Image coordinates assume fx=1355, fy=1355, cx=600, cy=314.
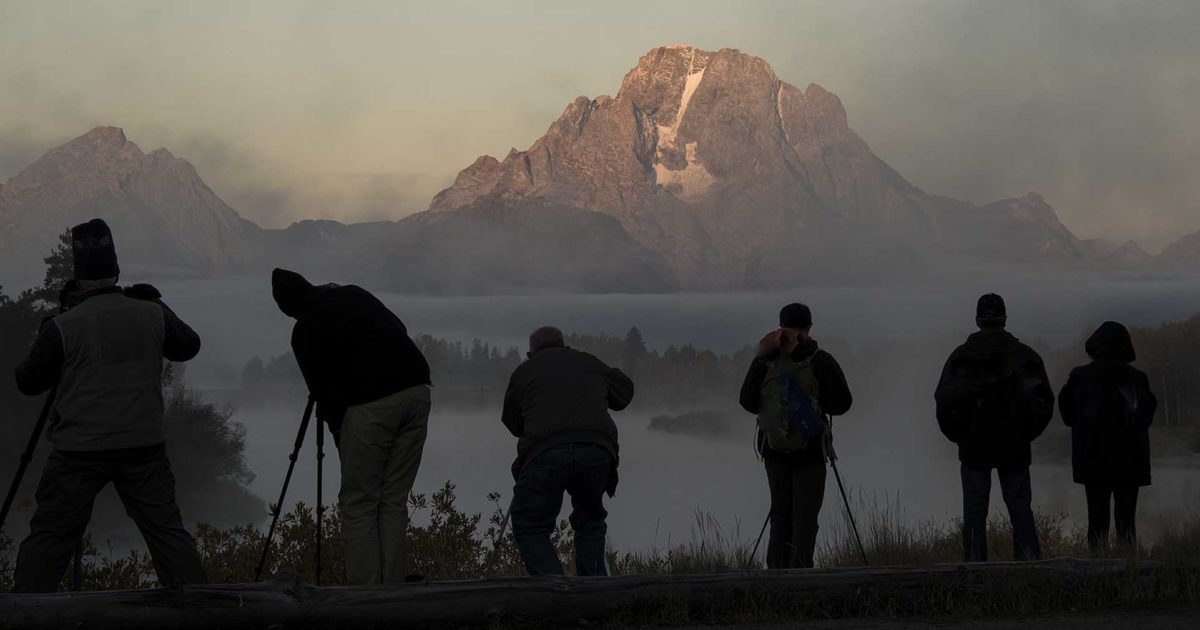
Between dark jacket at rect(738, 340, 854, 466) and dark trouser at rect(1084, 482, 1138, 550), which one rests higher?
dark jacket at rect(738, 340, 854, 466)

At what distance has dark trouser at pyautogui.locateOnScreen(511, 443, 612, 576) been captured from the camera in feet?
25.4

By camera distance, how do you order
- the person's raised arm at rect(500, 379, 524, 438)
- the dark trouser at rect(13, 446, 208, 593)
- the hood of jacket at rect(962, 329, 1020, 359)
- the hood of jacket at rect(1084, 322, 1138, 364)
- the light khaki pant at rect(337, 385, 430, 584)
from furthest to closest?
the hood of jacket at rect(1084, 322, 1138, 364) < the hood of jacket at rect(962, 329, 1020, 359) < the person's raised arm at rect(500, 379, 524, 438) < the light khaki pant at rect(337, 385, 430, 584) < the dark trouser at rect(13, 446, 208, 593)

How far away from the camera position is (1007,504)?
877 centimetres

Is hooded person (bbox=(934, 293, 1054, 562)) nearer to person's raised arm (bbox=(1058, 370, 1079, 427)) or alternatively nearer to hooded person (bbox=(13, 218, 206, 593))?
person's raised arm (bbox=(1058, 370, 1079, 427))

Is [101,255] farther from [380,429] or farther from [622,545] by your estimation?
[622,545]

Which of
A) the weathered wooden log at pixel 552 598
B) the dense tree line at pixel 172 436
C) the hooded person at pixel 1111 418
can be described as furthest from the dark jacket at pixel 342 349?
the dense tree line at pixel 172 436

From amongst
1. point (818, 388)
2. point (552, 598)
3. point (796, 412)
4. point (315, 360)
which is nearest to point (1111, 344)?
point (818, 388)

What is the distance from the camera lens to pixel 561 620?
7.11m

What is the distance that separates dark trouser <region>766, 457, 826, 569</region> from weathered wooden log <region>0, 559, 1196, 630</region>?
0.97 meters

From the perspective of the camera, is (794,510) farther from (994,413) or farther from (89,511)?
(89,511)

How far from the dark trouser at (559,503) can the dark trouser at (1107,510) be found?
3475mm

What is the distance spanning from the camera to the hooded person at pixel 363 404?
24.1ft

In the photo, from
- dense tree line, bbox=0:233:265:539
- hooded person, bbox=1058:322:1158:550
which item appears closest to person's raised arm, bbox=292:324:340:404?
hooded person, bbox=1058:322:1158:550

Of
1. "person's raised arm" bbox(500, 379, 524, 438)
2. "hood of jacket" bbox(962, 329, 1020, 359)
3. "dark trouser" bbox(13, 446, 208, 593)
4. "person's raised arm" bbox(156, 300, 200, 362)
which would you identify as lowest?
"dark trouser" bbox(13, 446, 208, 593)
